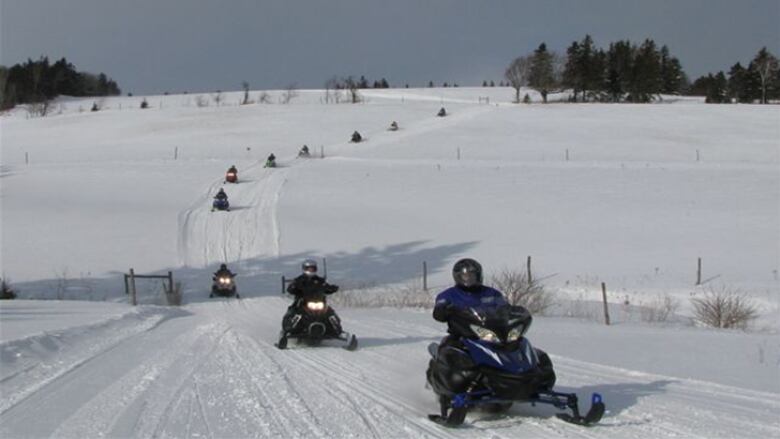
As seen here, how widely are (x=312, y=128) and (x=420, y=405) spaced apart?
64956 mm

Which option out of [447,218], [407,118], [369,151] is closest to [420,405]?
[447,218]

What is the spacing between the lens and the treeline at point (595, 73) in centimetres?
10519

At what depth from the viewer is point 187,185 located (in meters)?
47.4

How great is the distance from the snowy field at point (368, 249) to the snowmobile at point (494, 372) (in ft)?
0.76

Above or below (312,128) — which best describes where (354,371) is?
below

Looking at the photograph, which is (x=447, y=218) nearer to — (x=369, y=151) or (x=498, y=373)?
(x=369, y=151)

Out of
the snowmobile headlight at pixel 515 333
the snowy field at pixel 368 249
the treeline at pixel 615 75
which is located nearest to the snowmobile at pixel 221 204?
the snowy field at pixel 368 249

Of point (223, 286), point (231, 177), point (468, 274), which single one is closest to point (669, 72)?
point (231, 177)

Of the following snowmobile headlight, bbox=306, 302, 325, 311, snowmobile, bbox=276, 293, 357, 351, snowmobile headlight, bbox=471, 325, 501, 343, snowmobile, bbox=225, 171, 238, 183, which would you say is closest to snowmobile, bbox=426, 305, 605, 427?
snowmobile headlight, bbox=471, 325, 501, 343

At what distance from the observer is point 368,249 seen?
112 feet

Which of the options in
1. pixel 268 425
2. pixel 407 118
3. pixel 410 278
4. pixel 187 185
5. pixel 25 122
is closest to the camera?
pixel 268 425

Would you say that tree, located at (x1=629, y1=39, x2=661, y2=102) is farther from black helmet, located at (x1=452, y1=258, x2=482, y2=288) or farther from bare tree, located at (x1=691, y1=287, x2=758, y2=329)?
black helmet, located at (x1=452, y1=258, x2=482, y2=288)

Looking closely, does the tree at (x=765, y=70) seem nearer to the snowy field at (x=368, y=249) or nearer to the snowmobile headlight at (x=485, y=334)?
the snowy field at (x=368, y=249)

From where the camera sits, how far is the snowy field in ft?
25.5
